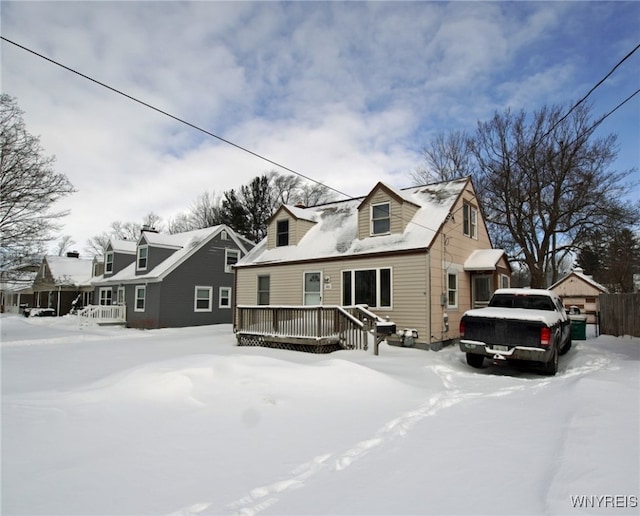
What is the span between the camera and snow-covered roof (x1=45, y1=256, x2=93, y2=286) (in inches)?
1404

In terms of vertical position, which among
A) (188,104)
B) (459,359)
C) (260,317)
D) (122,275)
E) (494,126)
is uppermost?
(494,126)

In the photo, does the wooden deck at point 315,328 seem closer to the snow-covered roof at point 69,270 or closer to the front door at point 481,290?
the front door at point 481,290

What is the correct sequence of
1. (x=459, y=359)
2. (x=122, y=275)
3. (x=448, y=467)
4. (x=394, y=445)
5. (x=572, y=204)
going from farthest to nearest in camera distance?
(x=122, y=275)
(x=572, y=204)
(x=459, y=359)
(x=394, y=445)
(x=448, y=467)

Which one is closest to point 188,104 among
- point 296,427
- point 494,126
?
point 296,427

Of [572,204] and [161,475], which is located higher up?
[572,204]

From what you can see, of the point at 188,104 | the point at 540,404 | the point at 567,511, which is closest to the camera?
the point at 567,511

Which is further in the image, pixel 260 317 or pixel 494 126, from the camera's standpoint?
pixel 494 126

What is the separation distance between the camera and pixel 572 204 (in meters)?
24.3

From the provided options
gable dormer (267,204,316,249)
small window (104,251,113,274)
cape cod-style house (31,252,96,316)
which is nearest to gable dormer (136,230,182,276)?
small window (104,251,113,274)

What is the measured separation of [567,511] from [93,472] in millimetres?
4015

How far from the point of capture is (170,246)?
83.5 ft

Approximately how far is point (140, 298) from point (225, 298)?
5.02m

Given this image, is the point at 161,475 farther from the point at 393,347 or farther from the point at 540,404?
the point at 393,347

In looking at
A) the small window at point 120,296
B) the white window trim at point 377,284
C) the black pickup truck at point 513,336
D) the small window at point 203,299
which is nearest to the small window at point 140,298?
the small window at point 120,296
